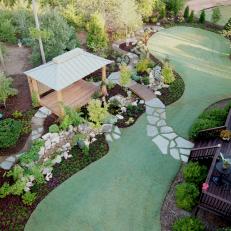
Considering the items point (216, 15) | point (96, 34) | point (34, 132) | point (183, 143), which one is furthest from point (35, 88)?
point (216, 15)

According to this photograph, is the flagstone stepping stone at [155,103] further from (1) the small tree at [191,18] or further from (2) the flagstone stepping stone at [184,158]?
(1) the small tree at [191,18]

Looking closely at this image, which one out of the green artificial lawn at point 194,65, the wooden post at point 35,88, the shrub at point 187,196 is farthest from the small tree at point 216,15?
the shrub at point 187,196

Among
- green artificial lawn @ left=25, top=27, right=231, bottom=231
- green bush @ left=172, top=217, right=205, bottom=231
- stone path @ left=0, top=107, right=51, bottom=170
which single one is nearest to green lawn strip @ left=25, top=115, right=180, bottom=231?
green artificial lawn @ left=25, top=27, right=231, bottom=231

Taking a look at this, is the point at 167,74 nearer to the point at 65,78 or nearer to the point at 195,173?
the point at 65,78

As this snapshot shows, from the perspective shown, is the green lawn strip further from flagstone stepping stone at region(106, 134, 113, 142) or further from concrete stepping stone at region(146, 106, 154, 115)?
concrete stepping stone at region(146, 106, 154, 115)

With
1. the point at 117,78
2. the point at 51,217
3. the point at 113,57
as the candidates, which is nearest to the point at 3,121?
the point at 51,217

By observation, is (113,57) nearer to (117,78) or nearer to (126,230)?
(117,78)

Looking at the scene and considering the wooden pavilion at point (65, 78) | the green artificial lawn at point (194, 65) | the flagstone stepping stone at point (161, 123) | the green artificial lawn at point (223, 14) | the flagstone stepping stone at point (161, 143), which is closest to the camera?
the flagstone stepping stone at point (161, 143)
